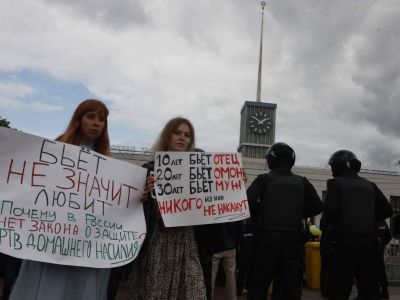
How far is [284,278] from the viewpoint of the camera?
4293 millimetres

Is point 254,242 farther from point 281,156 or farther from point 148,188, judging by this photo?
point 148,188

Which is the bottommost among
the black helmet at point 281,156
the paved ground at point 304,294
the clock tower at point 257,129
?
the paved ground at point 304,294

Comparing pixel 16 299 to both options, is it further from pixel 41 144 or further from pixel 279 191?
pixel 279 191

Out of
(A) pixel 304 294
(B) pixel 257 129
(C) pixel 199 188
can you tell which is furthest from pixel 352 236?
(B) pixel 257 129

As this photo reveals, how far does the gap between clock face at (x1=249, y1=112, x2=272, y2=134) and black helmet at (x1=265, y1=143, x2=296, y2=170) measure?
166 feet

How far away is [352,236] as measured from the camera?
468 centimetres

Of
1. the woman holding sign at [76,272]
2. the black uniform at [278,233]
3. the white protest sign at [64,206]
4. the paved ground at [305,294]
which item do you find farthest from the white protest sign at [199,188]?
the paved ground at [305,294]

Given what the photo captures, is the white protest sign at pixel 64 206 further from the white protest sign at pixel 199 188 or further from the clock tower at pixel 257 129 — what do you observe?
the clock tower at pixel 257 129

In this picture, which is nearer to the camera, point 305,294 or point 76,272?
point 76,272

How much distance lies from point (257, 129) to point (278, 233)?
51.1 metres

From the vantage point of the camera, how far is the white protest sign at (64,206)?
109 inches

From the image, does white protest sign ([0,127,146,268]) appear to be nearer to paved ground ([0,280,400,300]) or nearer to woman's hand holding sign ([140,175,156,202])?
woman's hand holding sign ([140,175,156,202])

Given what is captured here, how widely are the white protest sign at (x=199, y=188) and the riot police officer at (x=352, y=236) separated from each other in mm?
1487

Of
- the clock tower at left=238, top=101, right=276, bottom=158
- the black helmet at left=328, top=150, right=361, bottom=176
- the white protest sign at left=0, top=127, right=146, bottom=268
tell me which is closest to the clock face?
the clock tower at left=238, top=101, right=276, bottom=158
